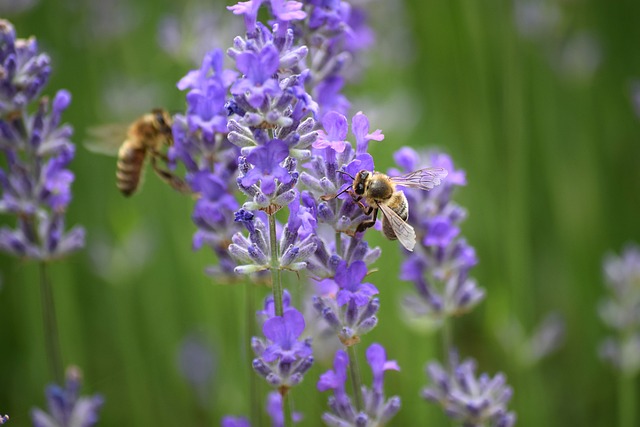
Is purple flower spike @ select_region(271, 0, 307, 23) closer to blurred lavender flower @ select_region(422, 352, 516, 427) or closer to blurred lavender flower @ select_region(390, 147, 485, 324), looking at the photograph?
blurred lavender flower @ select_region(390, 147, 485, 324)

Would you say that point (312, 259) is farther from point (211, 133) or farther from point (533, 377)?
point (533, 377)

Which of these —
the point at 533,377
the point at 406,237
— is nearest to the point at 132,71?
the point at 533,377

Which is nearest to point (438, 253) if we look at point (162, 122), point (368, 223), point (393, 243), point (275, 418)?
point (368, 223)

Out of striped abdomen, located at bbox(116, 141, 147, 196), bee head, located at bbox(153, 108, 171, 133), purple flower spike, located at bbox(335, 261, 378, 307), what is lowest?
purple flower spike, located at bbox(335, 261, 378, 307)

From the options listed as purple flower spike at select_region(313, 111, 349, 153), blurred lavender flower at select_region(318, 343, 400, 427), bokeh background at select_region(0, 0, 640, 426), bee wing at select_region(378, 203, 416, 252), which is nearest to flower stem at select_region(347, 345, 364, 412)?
blurred lavender flower at select_region(318, 343, 400, 427)

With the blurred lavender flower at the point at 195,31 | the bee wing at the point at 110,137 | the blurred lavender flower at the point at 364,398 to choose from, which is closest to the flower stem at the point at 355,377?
the blurred lavender flower at the point at 364,398

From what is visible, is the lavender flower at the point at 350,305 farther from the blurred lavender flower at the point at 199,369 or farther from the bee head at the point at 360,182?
the blurred lavender flower at the point at 199,369
